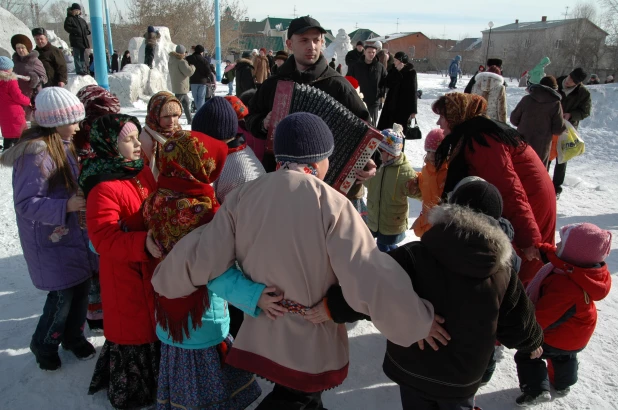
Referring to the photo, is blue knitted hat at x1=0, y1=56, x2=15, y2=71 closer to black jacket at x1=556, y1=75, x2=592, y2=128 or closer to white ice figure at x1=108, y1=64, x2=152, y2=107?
white ice figure at x1=108, y1=64, x2=152, y2=107

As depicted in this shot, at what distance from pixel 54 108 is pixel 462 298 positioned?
8.46ft

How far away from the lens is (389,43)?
202 feet

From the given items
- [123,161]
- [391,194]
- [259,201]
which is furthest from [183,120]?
[259,201]

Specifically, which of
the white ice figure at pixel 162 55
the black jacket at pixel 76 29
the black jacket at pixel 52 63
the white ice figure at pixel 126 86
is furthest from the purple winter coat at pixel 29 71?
the white ice figure at pixel 162 55

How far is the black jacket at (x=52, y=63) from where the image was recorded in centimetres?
879

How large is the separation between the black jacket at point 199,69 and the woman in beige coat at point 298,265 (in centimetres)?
916

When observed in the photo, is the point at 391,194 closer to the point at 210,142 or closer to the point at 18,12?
the point at 210,142

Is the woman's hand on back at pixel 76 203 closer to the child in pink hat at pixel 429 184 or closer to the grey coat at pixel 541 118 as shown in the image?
the child in pink hat at pixel 429 184

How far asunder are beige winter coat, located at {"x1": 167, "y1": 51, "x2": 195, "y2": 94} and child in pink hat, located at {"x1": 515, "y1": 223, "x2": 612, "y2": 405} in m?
9.00

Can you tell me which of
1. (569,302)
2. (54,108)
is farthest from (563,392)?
(54,108)

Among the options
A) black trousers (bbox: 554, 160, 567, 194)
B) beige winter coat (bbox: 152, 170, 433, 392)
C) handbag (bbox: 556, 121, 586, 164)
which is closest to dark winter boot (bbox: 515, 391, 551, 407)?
beige winter coat (bbox: 152, 170, 433, 392)

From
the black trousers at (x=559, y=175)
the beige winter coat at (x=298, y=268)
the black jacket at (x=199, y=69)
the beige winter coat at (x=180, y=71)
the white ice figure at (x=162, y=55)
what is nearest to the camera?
the beige winter coat at (x=298, y=268)

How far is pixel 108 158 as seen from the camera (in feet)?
7.89

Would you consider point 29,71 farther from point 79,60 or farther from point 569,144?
point 569,144
